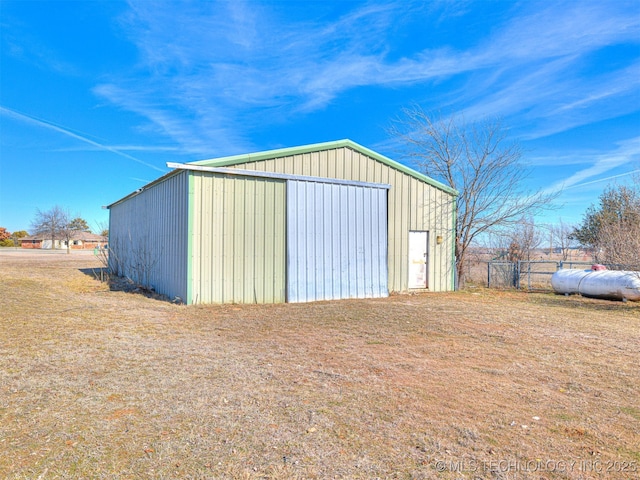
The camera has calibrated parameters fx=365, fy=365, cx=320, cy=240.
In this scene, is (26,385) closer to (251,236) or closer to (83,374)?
(83,374)

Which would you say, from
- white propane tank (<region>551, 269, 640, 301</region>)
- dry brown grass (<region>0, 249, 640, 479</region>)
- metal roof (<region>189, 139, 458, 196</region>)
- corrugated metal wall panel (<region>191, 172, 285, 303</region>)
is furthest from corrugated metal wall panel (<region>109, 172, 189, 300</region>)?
white propane tank (<region>551, 269, 640, 301</region>)

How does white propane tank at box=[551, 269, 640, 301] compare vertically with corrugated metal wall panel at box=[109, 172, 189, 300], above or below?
below

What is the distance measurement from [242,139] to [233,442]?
17321mm

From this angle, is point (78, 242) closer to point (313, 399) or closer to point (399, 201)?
point (399, 201)

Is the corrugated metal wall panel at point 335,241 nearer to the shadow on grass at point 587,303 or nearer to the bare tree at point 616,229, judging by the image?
the shadow on grass at point 587,303

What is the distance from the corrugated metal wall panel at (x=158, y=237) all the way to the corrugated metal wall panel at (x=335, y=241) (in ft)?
7.76

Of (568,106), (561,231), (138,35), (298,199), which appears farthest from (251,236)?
(561,231)

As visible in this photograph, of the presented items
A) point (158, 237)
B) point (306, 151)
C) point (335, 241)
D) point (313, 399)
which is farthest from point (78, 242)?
point (313, 399)

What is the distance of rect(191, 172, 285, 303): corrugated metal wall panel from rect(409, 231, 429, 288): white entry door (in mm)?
4155

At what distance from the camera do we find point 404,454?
2164 mm

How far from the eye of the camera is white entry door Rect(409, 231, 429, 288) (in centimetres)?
1069

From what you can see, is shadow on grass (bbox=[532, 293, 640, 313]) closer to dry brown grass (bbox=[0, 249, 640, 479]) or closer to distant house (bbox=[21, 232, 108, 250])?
dry brown grass (bbox=[0, 249, 640, 479])

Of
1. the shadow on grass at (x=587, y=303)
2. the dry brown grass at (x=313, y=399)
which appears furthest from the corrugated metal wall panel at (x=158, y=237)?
the shadow on grass at (x=587, y=303)

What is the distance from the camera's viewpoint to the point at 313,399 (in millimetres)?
2990
